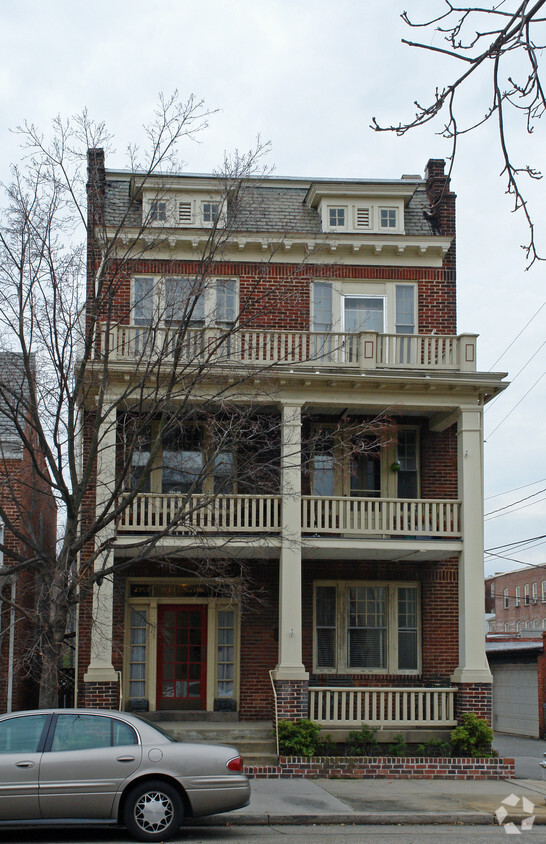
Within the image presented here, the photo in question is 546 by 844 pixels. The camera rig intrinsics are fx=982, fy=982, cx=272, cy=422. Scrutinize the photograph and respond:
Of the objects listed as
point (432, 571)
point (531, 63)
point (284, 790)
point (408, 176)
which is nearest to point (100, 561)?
point (284, 790)

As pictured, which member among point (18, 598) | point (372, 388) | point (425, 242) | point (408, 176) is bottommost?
point (18, 598)

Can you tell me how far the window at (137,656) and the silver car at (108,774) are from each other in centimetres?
859

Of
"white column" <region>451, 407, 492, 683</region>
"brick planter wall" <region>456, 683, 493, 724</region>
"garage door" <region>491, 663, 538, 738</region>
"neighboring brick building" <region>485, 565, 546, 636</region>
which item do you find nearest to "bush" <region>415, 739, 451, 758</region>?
"brick planter wall" <region>456, 683, 493, 724</region>

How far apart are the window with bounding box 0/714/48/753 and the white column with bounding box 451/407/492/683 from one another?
9396 millimetres

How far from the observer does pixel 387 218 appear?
21.4m

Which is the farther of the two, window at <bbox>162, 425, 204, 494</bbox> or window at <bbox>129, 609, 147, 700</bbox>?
window at <bbox>162, 425, 204, 494</bbox>

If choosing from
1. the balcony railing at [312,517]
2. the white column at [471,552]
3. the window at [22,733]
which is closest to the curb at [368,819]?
the window at [22,733]

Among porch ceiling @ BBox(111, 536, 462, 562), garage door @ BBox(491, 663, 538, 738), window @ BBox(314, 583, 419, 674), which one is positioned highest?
porch ceiling @ BBox(111, 536, 462, 562)

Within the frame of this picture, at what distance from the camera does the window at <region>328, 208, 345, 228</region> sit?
21.4 m

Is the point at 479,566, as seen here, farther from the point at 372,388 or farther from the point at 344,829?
the point at 344,829

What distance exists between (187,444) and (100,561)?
3.16 m

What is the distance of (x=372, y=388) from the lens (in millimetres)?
18750

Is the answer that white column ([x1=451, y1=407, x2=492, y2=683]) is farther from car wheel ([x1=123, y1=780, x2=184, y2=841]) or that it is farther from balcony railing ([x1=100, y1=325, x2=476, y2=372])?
car wheel ([x1=123, y1=780, x2=184, y2=841])

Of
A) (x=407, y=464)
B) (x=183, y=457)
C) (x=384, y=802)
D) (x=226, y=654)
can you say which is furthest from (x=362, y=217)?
(x=384, y=802)
